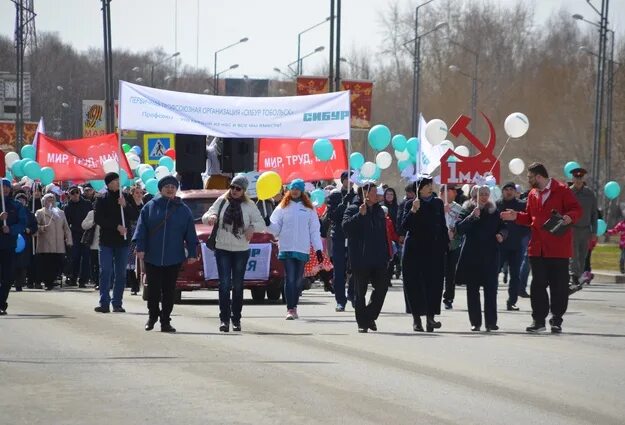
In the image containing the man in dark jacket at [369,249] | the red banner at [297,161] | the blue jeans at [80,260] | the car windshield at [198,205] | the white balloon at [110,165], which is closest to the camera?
the man in dark jacket at [369,249]

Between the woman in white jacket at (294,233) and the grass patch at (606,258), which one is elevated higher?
the woman in white jacket at (294,233)

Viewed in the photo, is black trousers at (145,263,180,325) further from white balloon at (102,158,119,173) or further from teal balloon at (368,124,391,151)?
white balloon at (102,158,119,173)

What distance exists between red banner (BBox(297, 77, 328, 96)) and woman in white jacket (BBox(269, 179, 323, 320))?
28.4 m

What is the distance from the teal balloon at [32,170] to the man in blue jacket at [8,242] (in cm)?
1079

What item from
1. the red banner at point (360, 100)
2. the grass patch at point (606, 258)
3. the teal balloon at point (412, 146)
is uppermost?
the red banner at point (360, 100)

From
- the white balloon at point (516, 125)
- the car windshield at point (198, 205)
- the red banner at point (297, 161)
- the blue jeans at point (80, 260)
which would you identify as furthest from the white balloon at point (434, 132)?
the blue jeans at point (80, 260)

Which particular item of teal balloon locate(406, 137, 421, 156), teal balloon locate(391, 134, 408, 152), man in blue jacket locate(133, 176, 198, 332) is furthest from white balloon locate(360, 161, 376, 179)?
man in blue jacket locate(133, 176, 198, 332)

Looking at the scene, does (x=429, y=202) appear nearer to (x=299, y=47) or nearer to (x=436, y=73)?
(x=299, y=47)

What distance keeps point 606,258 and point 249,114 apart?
22.3 meters

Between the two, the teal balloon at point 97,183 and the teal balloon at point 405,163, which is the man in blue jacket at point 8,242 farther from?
the teal balloon at point 405,163

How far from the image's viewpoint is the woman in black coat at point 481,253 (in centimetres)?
1847

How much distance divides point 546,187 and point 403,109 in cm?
8185

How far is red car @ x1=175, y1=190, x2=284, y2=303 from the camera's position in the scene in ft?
75.9

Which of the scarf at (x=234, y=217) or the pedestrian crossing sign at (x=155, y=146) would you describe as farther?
the pedestrian crossing sign at (x=155, y=146)
